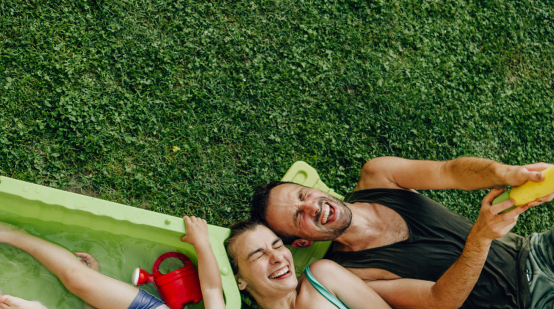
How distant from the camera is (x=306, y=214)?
2963 mm

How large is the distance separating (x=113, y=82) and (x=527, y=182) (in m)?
3.60

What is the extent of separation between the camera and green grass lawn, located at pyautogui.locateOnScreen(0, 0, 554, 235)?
349cm

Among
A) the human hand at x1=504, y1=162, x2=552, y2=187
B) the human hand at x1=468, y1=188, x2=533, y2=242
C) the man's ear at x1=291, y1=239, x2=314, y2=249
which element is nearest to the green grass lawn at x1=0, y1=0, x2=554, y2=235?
the man's ear at x1=291, y1=239, x2=314, y2=249

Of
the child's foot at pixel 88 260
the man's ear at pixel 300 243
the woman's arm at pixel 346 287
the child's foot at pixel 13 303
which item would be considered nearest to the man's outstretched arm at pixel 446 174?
the man's ear at pixel 300 243

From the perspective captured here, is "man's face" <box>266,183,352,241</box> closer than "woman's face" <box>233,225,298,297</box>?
No

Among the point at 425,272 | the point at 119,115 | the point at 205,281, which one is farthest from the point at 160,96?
the point at 425,272

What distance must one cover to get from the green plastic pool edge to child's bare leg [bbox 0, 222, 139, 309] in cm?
22

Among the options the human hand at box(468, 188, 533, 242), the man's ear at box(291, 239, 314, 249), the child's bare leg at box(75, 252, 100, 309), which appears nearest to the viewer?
the human hand at box(468, 188, 533, 242)

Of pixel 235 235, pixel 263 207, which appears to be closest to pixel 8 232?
pixel 235 235

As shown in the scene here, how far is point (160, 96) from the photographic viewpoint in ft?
12.3

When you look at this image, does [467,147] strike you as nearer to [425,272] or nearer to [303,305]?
[425,272]

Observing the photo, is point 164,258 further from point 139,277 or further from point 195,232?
point 195,232

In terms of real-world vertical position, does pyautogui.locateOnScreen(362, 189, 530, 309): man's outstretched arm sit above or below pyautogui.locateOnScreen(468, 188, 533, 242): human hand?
below

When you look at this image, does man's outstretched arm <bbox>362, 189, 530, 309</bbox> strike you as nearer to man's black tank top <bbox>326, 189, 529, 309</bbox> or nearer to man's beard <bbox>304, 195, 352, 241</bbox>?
man's black tank top <bbox>326, 189, 529, 309</bbox>
